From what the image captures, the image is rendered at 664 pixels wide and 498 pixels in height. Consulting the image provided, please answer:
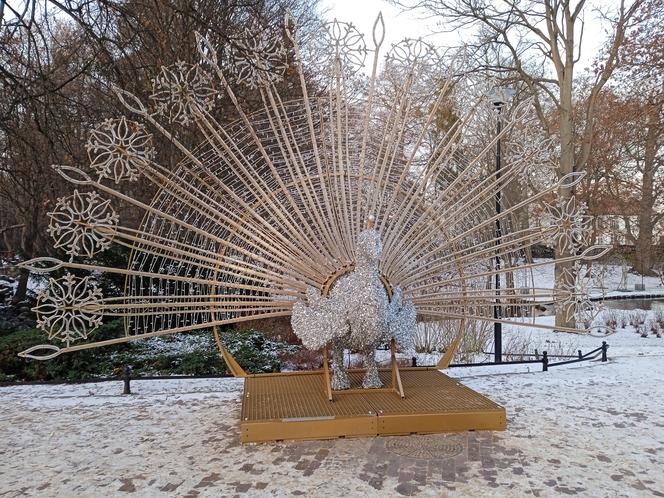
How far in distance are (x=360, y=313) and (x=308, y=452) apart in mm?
1432

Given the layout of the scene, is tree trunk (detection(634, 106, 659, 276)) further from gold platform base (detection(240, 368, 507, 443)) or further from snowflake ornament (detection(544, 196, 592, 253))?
gold platform base (detection(240, 368, 507, 443))

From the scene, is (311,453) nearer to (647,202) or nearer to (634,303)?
(634,303)

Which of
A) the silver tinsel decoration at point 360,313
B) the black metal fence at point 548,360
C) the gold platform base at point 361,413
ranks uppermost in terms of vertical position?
the silver tinsel decoration at point 360,313

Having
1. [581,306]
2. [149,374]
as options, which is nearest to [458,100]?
[581,306]

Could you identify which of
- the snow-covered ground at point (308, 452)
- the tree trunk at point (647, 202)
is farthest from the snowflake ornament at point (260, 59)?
the tree trunk at point (647, 202)

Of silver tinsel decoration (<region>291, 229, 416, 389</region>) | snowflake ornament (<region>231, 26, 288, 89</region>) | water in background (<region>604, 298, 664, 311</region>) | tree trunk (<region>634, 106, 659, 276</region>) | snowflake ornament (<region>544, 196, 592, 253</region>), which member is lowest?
silver tinsel decoration (<region>291, 229, 416, 389</region>)

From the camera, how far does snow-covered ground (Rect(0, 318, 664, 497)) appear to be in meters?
4.44

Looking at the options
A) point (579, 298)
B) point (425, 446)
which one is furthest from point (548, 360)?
point (425, 446)

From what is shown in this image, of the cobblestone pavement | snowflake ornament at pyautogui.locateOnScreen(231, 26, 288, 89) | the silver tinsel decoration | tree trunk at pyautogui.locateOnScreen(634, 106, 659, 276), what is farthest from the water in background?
snowflake ornament at pyautogui.locateOnScreen(231, 26, 288, 89)

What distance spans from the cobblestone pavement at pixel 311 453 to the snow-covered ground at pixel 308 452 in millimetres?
16

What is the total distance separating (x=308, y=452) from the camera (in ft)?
17.0

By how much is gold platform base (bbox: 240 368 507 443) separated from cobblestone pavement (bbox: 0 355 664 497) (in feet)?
0.35

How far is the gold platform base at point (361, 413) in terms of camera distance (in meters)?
5.37

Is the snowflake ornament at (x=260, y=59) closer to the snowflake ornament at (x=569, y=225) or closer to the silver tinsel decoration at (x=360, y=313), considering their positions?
the silver tinsel decoration at (x=360, y=313)
